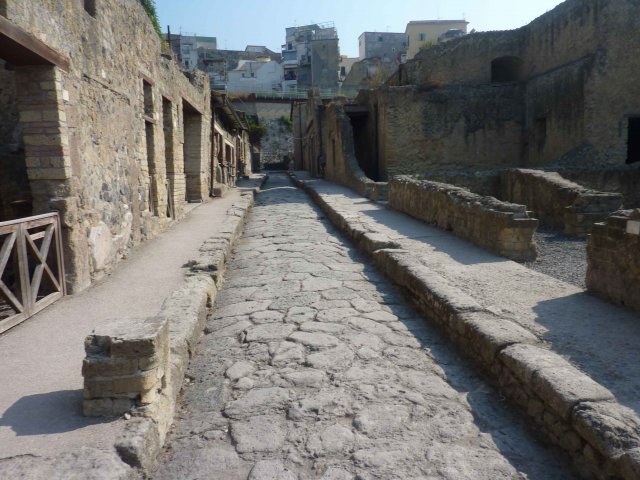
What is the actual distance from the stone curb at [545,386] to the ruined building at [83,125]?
3539mm

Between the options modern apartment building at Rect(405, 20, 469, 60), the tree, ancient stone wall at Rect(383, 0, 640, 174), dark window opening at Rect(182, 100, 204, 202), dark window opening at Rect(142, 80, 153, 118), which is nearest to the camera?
dark window opening at Rect(142, 80, 153, 118)

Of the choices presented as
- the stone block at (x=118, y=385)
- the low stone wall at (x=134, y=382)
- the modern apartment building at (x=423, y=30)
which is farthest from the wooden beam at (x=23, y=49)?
the modern apartment building at (x=423, y=30)

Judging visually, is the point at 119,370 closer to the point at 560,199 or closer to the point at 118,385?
the point at 118,385

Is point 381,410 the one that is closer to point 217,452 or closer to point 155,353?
point 217,452

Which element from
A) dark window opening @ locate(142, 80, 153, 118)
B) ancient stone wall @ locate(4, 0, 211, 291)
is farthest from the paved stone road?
dark window opening @ locate(142, 80, 153, 118)

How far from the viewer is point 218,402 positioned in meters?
2.92

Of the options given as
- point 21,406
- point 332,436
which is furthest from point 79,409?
point 332,436

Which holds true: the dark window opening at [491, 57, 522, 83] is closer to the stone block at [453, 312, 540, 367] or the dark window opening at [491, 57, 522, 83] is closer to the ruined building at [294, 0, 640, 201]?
the ruined building at [294, 0, 640, 201]

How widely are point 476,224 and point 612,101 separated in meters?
11.9

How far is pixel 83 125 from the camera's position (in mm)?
5113

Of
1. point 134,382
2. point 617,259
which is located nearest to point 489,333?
point 617,259

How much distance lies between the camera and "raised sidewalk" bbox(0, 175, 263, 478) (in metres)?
1.96

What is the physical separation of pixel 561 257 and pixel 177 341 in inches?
213

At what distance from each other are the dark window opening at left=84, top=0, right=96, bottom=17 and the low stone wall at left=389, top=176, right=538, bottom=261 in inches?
216
